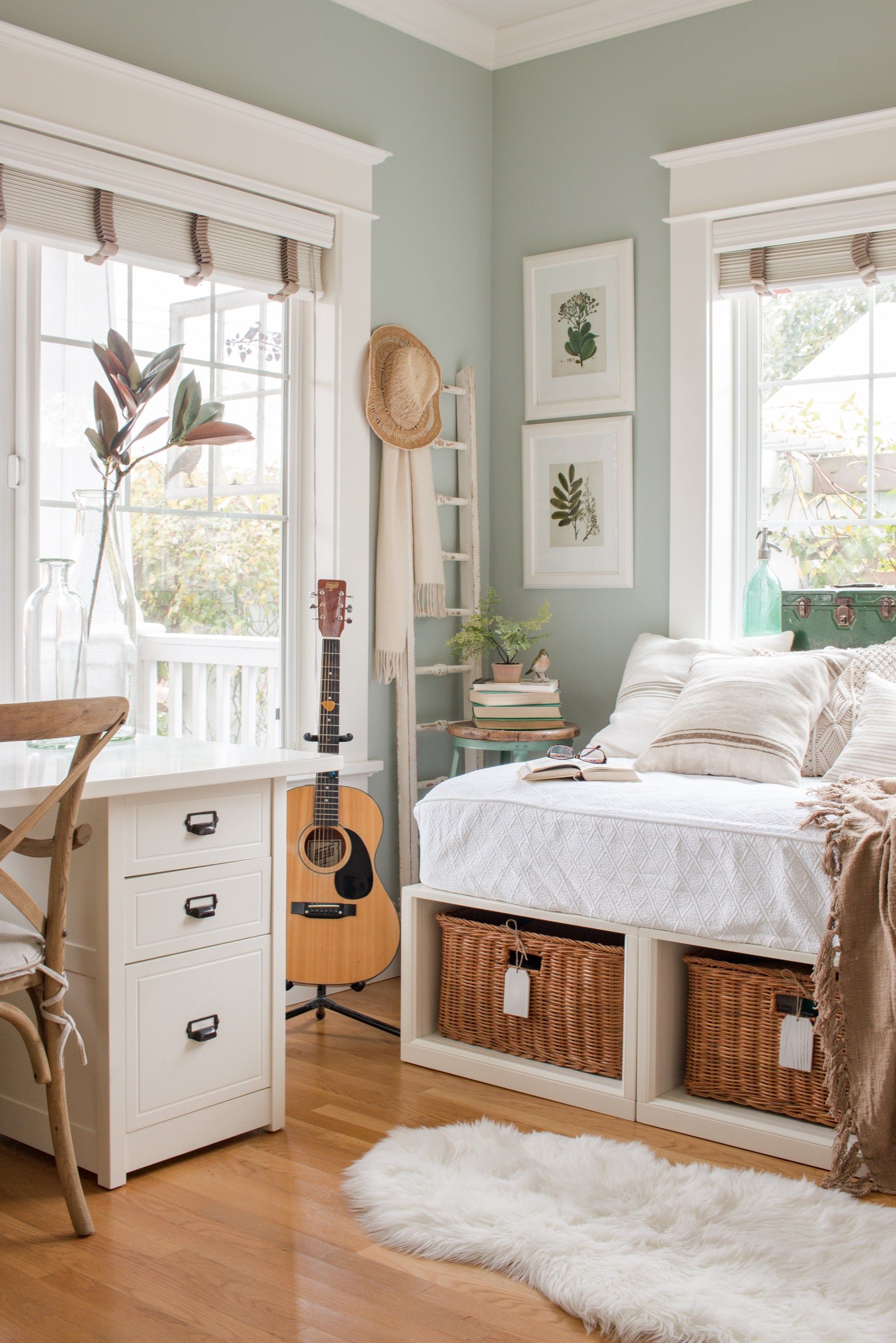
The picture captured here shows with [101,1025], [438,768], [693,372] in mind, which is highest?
[693,372]

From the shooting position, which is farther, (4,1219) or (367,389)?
(367,389)

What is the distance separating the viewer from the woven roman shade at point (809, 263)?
330 centimetres

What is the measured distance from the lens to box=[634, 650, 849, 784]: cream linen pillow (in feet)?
9.27

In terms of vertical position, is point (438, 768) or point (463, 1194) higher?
point (438, 768)

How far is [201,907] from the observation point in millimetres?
2334

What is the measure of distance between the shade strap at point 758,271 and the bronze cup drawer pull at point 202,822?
2226 millimetres

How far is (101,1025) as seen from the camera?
2.19m

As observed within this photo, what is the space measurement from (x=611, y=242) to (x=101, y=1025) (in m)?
2.73

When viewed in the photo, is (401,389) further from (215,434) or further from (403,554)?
(215,434)

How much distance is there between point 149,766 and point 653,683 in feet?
5.27

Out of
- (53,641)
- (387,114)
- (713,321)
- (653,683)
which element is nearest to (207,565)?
(53,641)

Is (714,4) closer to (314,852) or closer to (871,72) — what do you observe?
(871,72)

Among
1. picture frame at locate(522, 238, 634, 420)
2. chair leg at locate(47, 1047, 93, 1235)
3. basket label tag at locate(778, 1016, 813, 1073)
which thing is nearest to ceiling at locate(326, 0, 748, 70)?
picture frame at locate(522, 238, 634, 420)

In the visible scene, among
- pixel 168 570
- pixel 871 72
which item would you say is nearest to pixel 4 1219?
pixel 168 570
